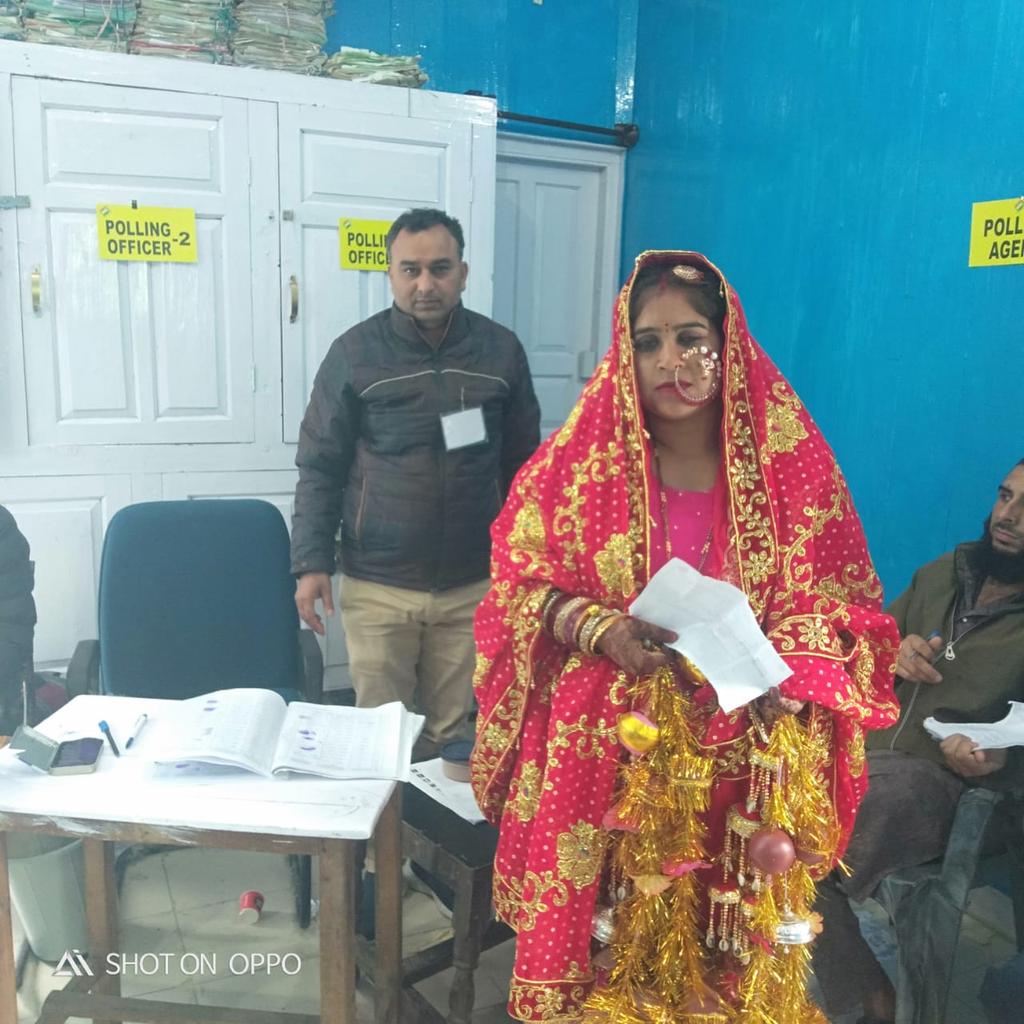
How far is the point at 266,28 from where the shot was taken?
2.87m

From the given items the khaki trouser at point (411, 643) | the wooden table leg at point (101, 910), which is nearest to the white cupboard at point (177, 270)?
the khaki trouser at point (411, 643)

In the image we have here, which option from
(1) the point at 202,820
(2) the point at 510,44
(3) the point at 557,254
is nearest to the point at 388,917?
(1) the point at 202,820

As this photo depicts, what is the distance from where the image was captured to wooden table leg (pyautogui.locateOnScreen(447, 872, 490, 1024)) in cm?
157

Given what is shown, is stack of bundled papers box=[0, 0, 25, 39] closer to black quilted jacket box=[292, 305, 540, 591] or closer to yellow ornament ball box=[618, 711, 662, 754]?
black quilted jacket box=[292, 305, 540, 591]

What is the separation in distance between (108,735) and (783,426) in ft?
3.70

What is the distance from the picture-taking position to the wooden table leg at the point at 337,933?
1.31m

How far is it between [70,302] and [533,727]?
2166 mm

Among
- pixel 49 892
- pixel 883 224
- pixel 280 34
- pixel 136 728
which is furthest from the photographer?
pixel 280 34

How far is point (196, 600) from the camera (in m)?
2.34

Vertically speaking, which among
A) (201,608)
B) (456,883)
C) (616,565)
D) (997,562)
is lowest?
(456,883)

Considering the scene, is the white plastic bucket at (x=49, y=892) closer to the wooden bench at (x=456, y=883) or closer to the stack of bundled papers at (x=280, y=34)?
the wooden bench at (x=456, y=883)

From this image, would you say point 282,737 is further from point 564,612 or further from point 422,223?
point 422,223

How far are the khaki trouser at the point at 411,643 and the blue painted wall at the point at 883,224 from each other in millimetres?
1235

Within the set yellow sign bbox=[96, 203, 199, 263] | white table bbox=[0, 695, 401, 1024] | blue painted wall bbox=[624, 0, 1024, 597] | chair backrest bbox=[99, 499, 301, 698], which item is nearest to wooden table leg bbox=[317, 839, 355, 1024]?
white table bbox=[0, 695, 401, 1024]
